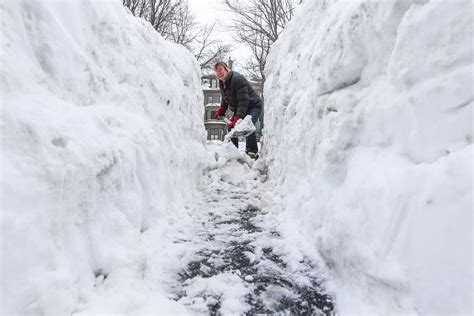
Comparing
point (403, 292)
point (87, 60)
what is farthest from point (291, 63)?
point (403, 292)

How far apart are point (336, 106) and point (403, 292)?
1.41 m

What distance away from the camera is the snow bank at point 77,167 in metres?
1.44

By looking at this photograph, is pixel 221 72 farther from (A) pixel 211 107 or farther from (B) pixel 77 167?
(A) pixel 211 107

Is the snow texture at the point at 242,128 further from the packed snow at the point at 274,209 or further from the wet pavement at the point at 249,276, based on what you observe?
the wet pavement at the point at 249,276

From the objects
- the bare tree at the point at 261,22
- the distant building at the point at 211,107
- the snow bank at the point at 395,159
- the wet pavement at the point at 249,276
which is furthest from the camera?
the distant building at the point at 211,107

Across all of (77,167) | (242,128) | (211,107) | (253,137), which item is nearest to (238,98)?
(242,128)

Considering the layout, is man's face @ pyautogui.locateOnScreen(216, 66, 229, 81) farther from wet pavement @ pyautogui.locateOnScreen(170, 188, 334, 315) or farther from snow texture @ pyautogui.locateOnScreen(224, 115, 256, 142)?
wet pavement @ pyautogui.locateOnScreen(170, 188, 334, 315)

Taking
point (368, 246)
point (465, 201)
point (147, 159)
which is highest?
point (147, 159)

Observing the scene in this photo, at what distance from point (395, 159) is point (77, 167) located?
1.66 meters

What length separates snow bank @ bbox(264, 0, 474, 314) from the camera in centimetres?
134

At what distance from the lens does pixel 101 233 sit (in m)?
2.00

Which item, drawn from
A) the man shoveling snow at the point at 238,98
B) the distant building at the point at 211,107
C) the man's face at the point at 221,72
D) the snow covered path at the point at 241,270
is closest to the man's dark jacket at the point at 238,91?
the man shoveling snow at the point at 238,98

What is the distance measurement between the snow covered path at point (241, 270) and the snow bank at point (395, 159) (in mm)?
227

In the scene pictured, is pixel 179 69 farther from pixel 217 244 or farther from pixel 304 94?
pixel 217 244
